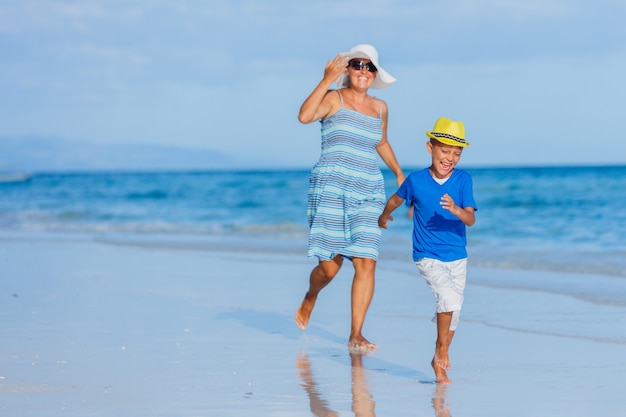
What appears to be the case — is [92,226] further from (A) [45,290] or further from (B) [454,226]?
(B) [454,226]

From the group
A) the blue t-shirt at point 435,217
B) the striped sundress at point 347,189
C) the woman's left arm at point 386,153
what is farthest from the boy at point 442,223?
the woman's left arm at point 386,153

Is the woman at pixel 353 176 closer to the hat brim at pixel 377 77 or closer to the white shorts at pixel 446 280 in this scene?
the hat brim at pixel 377 77

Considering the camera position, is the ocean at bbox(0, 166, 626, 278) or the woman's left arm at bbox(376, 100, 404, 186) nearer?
the woman's left arm at bbox(376, 100, 404, 186)

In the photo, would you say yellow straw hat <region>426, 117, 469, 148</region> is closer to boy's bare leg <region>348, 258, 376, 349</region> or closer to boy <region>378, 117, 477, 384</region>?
boy <region>378, 117, 477, 384</region>

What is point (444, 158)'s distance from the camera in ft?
15.6

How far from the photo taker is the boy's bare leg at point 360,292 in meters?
5.96

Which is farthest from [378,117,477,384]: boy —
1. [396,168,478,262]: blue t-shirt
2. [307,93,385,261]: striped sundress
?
[307,93,385,261]: striped sundress

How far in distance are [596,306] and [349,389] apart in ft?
11.0

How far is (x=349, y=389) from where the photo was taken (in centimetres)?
488

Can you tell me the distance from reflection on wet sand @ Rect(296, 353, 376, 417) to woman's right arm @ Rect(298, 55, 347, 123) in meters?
1.46

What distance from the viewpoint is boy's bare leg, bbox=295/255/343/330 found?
6.06 metres

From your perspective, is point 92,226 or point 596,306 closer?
point 596,306

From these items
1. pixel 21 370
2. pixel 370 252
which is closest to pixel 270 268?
pixel 370 252

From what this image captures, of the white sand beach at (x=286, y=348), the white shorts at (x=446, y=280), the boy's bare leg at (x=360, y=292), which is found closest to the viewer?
the white sand beach at (x=286, y=348)
